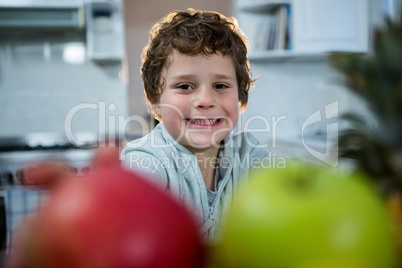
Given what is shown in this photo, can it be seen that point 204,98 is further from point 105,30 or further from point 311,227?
point 105,30

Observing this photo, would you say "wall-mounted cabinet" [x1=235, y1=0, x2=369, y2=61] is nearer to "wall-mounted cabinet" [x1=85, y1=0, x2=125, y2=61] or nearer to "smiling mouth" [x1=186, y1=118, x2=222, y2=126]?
"wall-mounted cabinet" [x1=85, y1=0, x2=125, y2=61]

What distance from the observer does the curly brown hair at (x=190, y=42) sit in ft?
3.42

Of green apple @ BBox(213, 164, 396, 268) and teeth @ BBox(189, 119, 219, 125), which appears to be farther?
teeth @ BBox(189, 119, 219, 125)

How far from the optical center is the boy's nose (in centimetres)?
92

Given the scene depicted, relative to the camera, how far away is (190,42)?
3.42ft

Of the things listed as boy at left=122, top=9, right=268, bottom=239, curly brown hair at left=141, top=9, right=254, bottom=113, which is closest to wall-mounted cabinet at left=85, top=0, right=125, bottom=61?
curly brown hair at left=141, top=9, right=254, bottom=113

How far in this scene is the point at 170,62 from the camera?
104 cm

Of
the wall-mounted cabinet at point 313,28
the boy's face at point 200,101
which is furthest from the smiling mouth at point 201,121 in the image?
the wall-mounted cabinet at point 313,28

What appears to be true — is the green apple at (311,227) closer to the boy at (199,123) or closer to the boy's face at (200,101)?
the boy at (199,123)

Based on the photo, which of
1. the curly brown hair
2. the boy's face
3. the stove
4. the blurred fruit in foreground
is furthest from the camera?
the stove

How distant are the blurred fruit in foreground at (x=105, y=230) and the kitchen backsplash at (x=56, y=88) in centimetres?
319

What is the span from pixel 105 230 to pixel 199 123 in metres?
0.82

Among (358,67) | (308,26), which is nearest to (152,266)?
(358,67)

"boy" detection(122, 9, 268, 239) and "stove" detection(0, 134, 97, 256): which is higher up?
"boy" detection(122, 9, 268, 239)
